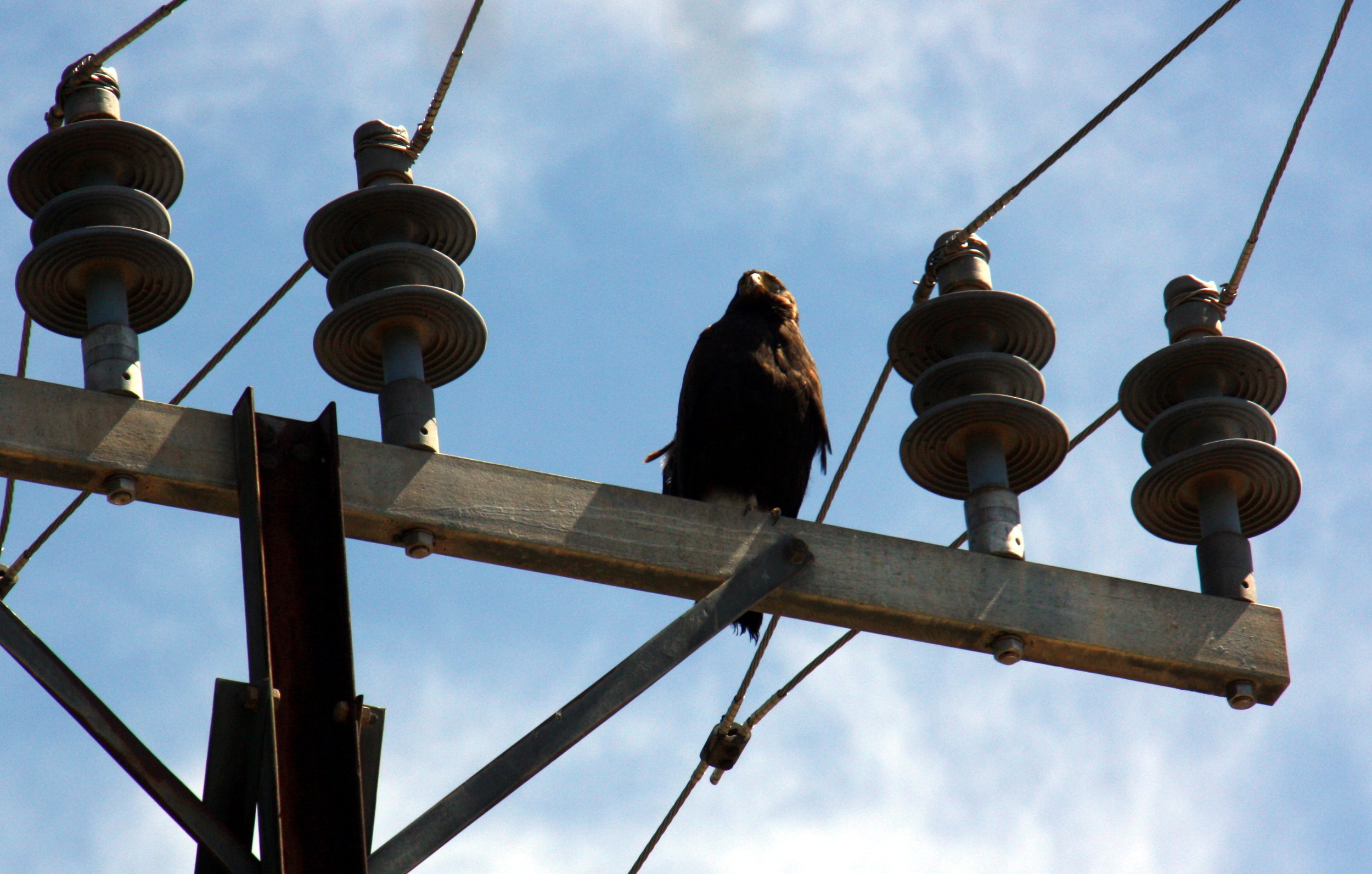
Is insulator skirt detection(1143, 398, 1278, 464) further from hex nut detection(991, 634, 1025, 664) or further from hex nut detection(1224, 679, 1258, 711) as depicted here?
→ hex nut detection(991, 634, 1025, 664)

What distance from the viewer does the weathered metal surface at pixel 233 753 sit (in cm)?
298

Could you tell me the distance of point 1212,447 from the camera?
3984mm

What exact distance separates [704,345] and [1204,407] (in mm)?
2600

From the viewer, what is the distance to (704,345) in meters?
6.45

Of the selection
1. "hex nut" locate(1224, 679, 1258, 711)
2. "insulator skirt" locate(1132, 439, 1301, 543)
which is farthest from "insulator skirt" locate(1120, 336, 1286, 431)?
"hex nut" locate(1224, 679, 1258, 711)

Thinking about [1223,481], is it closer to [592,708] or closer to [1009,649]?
[1009,649]

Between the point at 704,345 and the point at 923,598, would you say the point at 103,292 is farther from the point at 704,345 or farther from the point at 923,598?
the point at 704,345

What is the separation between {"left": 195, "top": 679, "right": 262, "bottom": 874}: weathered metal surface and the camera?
9.78 feet

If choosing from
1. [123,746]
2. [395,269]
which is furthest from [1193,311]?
[123,746]

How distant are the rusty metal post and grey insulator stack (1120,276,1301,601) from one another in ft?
6.17

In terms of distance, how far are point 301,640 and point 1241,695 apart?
1919mm

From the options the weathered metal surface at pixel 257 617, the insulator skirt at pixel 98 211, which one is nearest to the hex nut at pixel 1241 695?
the weathered metal surface at pixel 257 617

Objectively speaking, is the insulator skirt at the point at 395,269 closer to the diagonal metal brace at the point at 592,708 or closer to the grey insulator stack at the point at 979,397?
the diagonal metal brace at the point at 592,708

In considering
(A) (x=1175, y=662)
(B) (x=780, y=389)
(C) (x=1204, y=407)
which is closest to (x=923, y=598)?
(A) (x=1175, y=662)
